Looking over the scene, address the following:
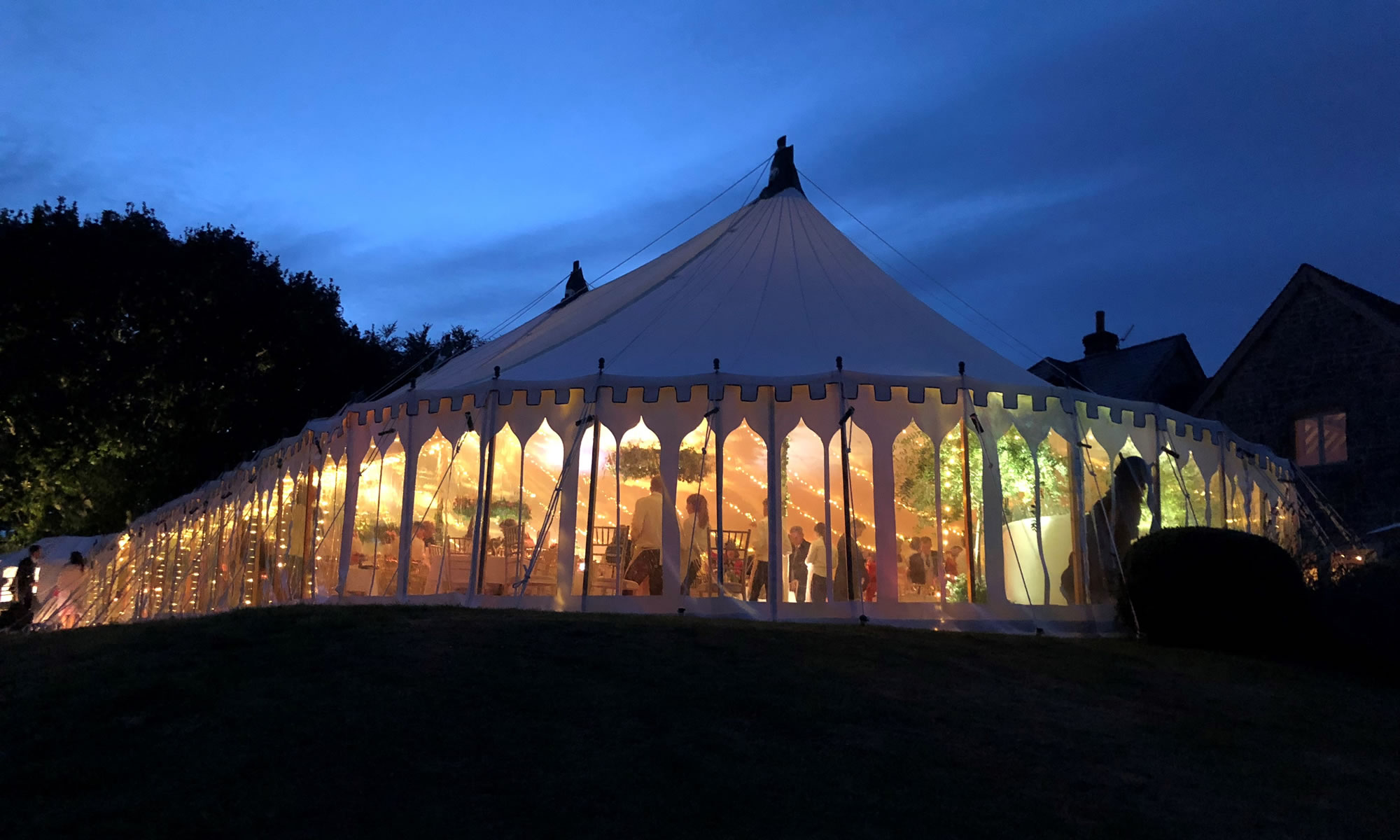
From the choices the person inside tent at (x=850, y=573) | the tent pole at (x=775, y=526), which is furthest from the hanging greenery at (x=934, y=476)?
the tent pole at (x=775, y=526)

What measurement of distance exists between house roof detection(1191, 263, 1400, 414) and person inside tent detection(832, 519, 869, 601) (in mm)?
Result: 13325

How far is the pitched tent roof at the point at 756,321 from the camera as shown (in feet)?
32.0

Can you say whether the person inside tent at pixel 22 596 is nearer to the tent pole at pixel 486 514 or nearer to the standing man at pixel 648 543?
the tent pole at pixel 486 514

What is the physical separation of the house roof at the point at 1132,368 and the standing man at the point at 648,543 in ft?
54.0

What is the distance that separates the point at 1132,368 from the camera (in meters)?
25.6

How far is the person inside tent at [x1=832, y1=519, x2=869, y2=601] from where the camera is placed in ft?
28.9

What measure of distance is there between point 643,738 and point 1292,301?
18.5m

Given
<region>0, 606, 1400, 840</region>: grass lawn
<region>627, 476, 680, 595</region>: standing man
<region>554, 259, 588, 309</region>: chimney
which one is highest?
<region>554, 259, 588, 309</region>: chimney

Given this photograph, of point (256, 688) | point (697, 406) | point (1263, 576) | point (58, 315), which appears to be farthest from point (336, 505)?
point (58, 315)

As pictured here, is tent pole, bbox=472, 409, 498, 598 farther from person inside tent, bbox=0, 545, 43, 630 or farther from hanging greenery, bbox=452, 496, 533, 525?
person inside tent, bbox=0, 545, 43, 630

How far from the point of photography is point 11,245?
65.8 feet

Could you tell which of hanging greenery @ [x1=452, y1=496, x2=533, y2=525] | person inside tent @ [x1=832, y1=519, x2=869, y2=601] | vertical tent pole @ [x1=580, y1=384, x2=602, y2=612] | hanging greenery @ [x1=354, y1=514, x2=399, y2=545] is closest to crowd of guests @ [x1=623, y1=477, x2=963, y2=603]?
person inside tent @ [x1=832, y1=519, x2=869, y2=601]

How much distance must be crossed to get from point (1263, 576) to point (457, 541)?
653cm

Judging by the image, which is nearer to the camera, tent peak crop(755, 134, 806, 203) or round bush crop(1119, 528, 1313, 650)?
round bush crop(1119, 528, 1313, 650)
